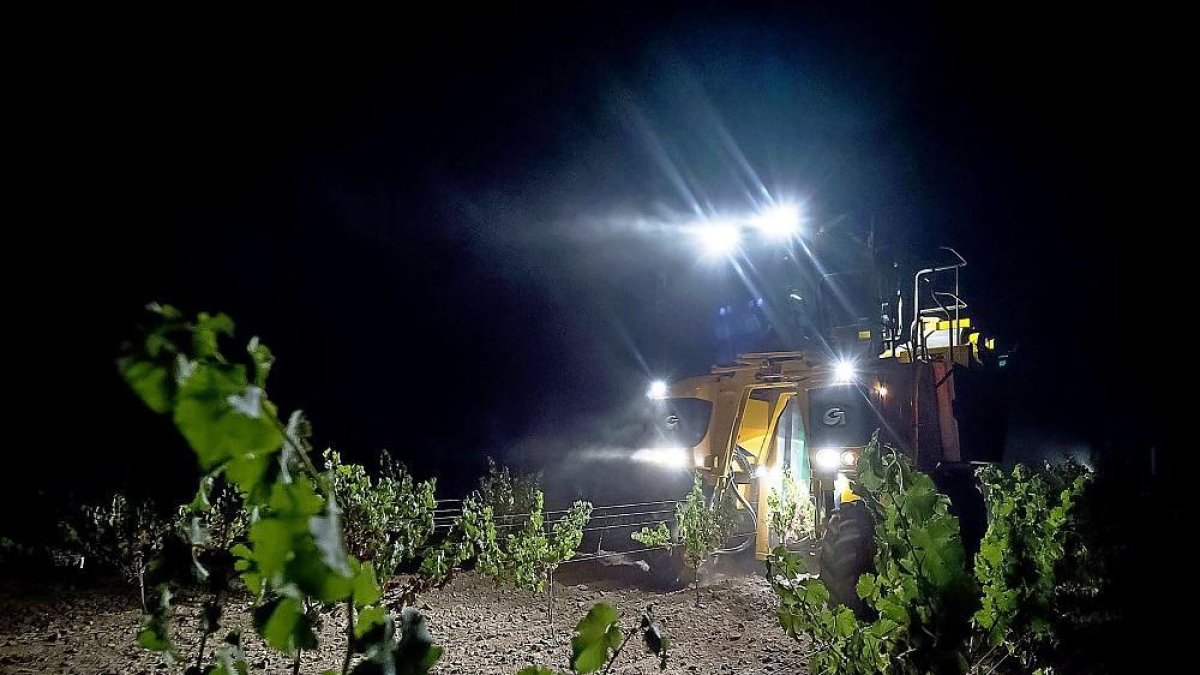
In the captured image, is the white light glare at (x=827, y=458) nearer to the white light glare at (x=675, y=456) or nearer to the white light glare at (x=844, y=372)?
the white light glare at (x=844, y=372)

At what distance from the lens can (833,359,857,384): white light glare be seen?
6.79m

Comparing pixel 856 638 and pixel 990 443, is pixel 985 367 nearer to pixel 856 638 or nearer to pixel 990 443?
pixel 990 443

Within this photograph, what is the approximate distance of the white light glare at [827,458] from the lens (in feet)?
22.0

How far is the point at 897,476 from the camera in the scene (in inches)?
117

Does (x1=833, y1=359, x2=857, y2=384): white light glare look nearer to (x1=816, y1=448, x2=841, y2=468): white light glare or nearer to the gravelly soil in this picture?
(x1=816, y1=448, x2=841, y2=468): white light glare

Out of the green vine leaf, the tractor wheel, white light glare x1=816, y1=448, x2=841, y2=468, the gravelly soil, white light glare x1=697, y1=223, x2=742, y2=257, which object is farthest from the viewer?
white light glare x1=697, y1=223, x2=742, y2=257

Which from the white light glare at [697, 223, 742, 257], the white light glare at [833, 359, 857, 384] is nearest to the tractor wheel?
the white light glare at [833, 359, 857, 384]

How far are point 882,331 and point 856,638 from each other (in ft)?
16.0

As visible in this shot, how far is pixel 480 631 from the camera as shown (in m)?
6.18

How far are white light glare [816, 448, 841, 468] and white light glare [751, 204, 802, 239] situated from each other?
2399 millimetres

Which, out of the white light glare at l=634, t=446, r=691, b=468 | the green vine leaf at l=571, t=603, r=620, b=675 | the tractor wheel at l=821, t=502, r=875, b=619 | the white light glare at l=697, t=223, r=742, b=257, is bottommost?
the tractor wheel at l=821, t=502, r=875, b=619

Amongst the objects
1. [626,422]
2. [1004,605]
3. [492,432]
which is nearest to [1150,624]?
[1004,605]

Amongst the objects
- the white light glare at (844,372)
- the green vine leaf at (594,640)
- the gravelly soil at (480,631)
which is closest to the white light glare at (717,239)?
the white light glare at (844,372)

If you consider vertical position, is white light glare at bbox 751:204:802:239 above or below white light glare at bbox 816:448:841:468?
above
